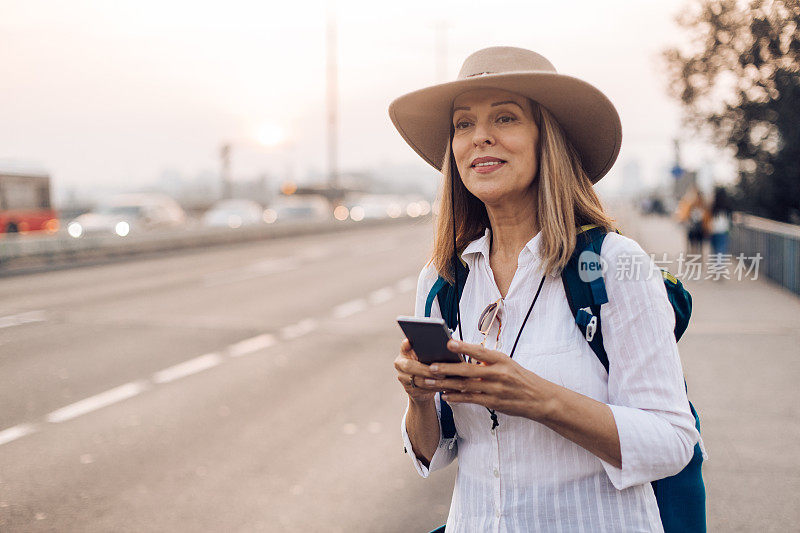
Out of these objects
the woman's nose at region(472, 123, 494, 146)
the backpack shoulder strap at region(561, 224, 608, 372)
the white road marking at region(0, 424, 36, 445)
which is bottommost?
the white road marking at region(0, 424, 36, 445)

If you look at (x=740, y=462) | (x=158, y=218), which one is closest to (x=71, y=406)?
(x=740, y=462)

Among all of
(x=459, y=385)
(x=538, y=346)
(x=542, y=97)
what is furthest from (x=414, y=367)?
(x=542, y=97)

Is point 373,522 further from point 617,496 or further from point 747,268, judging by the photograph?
point 747,268

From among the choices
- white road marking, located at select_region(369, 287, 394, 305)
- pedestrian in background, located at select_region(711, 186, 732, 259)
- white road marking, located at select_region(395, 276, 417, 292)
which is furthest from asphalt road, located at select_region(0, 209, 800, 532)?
pedestrian in background, located at select_region(711, 186, 732, 259)

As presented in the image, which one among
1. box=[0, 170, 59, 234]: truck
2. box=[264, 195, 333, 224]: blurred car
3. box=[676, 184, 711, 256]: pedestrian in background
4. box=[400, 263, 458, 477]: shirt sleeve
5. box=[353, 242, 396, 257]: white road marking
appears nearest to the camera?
box=[400, 263, 458, 477]: shirt sleeve

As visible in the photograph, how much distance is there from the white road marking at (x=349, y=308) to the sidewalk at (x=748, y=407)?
15.6 feet

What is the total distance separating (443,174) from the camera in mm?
2318

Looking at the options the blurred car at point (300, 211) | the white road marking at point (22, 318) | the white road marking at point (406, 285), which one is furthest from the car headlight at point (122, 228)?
the white road marking at point (22, 318)

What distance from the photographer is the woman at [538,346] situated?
1691 millimetres

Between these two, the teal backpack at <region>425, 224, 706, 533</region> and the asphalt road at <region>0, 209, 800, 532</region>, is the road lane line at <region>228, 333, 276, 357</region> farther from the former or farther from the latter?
the teal backpack at <region>425, 224, 706, 533</region>

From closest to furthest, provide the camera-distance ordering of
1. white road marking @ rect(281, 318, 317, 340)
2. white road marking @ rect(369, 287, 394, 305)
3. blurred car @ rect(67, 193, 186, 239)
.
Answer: white road marking @ rect(281, 318, 317, 340), white road marking @ rect(369, 287, 394, 305), blurred car @ rect(67, 193, 186, 239)

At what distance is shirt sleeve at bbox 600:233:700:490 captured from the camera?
5.55 ft

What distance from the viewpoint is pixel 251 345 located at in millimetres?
9016

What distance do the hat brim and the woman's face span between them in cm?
4
